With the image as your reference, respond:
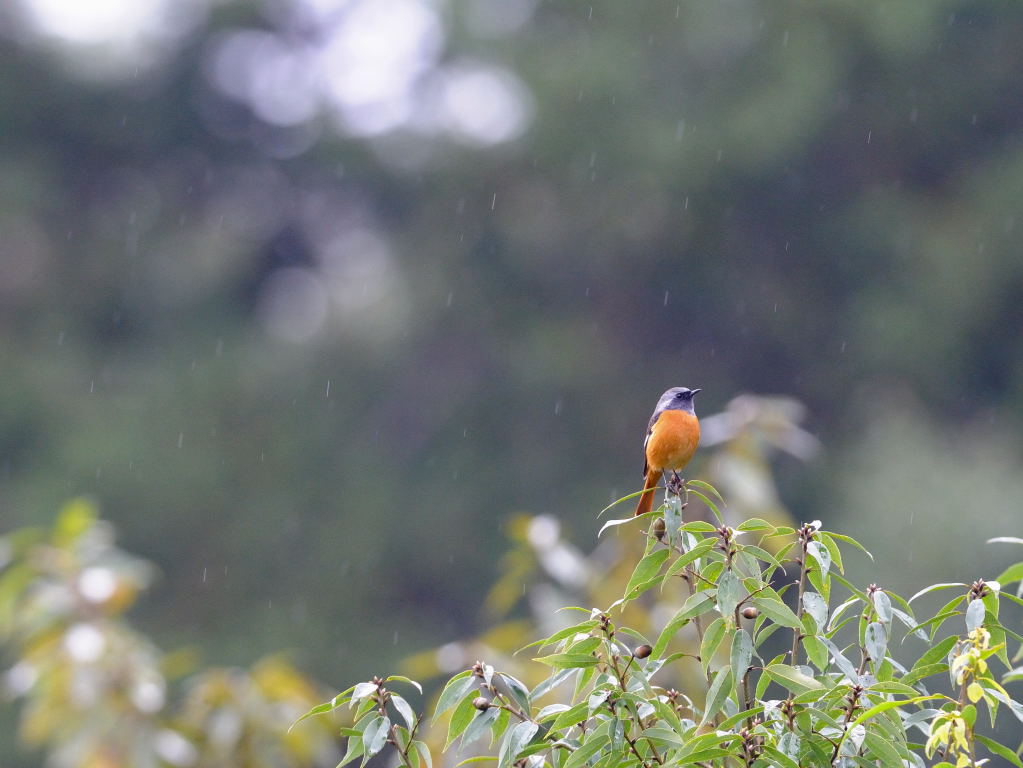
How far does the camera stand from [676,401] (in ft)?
13.2

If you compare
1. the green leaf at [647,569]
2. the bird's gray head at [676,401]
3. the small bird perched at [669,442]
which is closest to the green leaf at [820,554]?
the green leaf at [647,569]

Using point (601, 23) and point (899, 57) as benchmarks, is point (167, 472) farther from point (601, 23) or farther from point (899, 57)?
point (899, 57)

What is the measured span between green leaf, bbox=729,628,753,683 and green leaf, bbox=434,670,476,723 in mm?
362

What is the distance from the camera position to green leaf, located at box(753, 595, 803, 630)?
5.35ft

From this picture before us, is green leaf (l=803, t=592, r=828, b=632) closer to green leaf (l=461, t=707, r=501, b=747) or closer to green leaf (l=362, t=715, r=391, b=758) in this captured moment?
green leaf (l=461, t=707, r=501, b=747)

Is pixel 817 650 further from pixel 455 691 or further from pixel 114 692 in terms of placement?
pixel 114 692

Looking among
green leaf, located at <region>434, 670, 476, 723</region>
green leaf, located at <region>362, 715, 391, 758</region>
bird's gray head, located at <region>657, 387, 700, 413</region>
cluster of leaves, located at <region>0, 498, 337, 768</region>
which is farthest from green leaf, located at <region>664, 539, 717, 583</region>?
bird's gray head, located at <region>657, 387, 700, 413</region>

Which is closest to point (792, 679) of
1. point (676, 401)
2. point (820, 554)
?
point (820, 554)

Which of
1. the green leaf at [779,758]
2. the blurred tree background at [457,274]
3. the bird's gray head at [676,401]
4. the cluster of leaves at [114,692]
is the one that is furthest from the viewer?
the blurred tree background at [457,274]

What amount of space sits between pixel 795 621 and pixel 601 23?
14.1 m

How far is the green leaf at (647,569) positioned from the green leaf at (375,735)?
38 centimetres

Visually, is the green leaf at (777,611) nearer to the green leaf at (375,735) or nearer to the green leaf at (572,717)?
the green leaf at (572,717)

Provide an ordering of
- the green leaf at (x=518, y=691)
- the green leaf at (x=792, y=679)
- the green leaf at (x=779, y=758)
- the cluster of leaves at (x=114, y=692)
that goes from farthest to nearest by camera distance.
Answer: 1. the cluster of leaves at (x=114, y=692)
2. the green leaf at (x=518, y=691)
3. the green leaf at (x=792, y=679)
4. the green leaf at (x=779, y=758)

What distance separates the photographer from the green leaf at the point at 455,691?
172 cm
